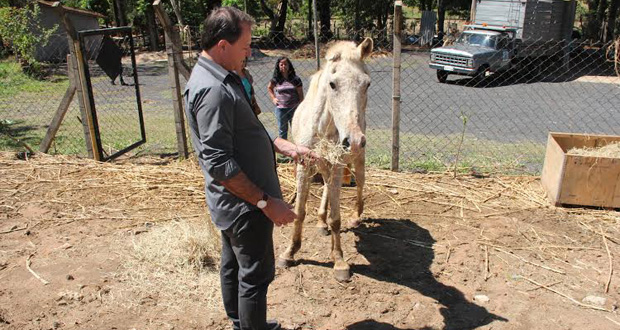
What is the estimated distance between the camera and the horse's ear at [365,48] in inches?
137

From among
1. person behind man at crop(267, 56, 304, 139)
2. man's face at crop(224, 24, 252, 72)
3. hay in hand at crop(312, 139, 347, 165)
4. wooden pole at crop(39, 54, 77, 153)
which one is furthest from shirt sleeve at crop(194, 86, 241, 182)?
wooden pole at crop(39, 54, 77, 153)

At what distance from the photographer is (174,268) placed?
3959 millimetres

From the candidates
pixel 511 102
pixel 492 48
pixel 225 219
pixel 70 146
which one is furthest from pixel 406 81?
pixel 225 219

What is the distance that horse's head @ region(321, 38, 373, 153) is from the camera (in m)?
3.16

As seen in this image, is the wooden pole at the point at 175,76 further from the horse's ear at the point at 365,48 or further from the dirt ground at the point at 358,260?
the horse's ear at the point at 365,48

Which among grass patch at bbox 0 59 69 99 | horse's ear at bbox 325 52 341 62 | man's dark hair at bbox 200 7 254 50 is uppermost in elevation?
man's dark hair at bbox 200 7 254 50

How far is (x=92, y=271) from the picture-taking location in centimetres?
396

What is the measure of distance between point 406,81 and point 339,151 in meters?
13.5

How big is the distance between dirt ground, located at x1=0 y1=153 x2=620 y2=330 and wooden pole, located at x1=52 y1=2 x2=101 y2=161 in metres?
0.74

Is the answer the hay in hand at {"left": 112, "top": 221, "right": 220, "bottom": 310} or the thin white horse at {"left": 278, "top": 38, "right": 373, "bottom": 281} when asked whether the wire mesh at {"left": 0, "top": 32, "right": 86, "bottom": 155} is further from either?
the thin white horse at {"left": 278, "top": 38, "right": 373, "bottom": 281}

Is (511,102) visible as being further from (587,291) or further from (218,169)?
(218,169)

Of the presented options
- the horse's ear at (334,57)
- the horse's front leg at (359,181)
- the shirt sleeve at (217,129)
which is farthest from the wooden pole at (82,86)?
the shirt sleeve at (217,129)

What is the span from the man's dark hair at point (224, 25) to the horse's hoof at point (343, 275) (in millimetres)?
2358

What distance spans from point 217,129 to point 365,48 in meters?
1.79
